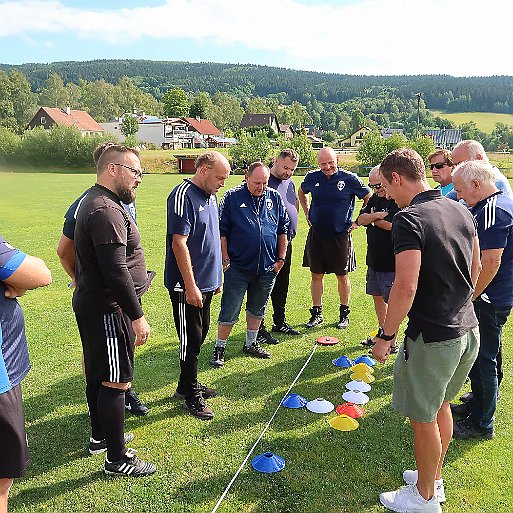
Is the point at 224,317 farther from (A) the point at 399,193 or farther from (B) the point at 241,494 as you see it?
(A) the point at 399,193

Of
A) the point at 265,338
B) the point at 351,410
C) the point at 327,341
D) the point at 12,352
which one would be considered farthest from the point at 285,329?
the point at 12,352

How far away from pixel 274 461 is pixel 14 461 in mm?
1845

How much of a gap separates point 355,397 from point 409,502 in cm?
145

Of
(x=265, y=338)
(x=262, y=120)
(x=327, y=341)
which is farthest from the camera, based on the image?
(x=262, y=120)

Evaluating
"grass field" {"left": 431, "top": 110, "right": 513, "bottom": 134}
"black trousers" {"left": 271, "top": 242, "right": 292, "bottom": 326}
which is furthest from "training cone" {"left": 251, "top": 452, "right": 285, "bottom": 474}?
"grass field" {"left": 431, "top": 110, "right": 513, "bottom": 134}

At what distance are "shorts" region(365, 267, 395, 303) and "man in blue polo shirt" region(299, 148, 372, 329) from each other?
0.73 m

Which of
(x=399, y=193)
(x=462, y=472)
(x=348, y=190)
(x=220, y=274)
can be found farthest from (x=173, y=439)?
(x=348, y=190)

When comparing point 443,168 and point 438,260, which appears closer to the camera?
point 438,260

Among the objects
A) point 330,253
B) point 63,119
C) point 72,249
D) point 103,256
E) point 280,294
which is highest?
point 63,119

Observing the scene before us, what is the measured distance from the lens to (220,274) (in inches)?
175

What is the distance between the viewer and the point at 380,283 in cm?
552

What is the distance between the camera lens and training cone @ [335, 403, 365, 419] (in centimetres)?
422

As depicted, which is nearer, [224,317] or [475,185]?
[475,185]

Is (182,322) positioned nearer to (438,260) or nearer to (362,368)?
(362,368)
